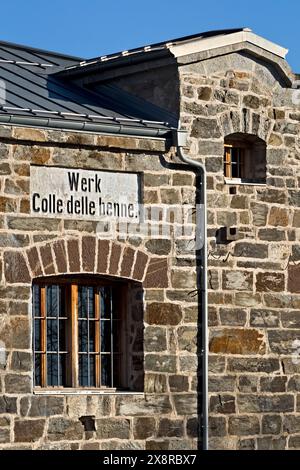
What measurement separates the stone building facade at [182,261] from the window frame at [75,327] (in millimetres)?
158

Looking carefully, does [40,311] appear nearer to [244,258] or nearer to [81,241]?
[81,241]

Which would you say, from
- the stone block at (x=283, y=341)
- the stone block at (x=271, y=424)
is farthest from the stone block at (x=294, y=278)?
the stone block at (x=271, y=424)

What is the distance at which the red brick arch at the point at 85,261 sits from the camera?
72.7ft

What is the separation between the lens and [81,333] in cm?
2314

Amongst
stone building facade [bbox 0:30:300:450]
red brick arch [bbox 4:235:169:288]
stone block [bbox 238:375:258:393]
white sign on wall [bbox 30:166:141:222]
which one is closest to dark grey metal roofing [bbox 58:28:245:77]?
stone building facade [bbox 0:30:300:450]

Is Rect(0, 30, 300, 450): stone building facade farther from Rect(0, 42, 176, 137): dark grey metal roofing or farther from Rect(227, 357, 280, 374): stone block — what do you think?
Rect(0, 42, 176, 137): dark grey metal roofing

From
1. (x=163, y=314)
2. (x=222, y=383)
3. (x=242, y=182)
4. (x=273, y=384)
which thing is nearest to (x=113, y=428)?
(x=163, y=314)

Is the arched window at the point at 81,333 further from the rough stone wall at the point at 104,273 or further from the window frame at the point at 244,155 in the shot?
the window frame at the point at 244,155

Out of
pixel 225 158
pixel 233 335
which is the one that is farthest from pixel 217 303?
pixel 225 158

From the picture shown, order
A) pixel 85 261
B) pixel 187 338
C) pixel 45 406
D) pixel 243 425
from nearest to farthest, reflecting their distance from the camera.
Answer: pixel 45 406 → pixel 85 261 → pixel 187 338 → pixel 243 425

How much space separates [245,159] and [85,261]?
3.34 m

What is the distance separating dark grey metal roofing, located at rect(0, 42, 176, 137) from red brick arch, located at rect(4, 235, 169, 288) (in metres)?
1.55

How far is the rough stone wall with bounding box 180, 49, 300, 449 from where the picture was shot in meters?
23.9

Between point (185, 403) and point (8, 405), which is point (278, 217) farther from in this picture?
point (8, 405)
